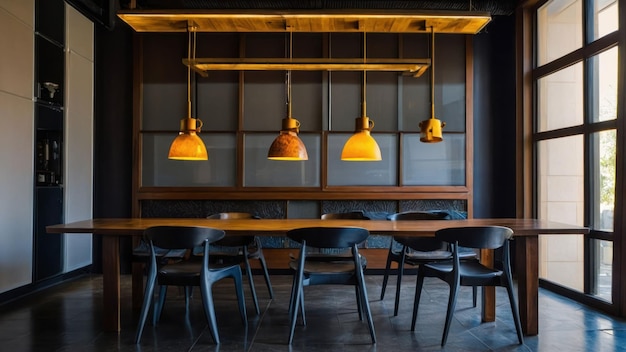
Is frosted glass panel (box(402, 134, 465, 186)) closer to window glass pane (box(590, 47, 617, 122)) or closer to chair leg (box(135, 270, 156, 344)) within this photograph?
window glass pane (box(590, 47, 617, 122))

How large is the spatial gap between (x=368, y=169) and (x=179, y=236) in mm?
3014

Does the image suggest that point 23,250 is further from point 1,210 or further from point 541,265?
point 541,265

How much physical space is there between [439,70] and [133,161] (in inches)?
160

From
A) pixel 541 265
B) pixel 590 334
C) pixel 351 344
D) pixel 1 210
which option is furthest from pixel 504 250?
pixel 1 210

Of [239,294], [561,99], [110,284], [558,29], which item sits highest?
[558,29]

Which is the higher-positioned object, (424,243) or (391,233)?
(391,233)

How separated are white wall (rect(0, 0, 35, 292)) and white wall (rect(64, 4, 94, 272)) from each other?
0.60m

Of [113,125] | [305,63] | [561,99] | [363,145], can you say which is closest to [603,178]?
[561,99]

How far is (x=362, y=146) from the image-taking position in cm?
361

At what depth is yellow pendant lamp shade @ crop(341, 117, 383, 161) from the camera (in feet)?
11.8

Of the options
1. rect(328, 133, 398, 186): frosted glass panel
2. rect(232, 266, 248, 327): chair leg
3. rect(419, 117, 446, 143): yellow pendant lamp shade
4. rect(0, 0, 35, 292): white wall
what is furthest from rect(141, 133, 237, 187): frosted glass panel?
rect(419, 117, 446, 143): yellow pendant lamp shade

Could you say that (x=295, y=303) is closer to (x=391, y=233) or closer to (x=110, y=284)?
(x=391, y=233)

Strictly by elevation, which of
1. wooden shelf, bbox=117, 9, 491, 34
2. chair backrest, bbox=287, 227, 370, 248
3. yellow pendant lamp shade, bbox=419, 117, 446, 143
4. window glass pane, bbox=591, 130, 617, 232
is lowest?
chair backrest, bbox=287, 227, 370, 248

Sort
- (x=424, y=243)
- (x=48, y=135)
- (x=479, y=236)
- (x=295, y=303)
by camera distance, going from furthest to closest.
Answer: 1. (x=48, y=135)
2. (x=424, y=243)
3. (x=295, y=303)
4. (x=479, y=236)
